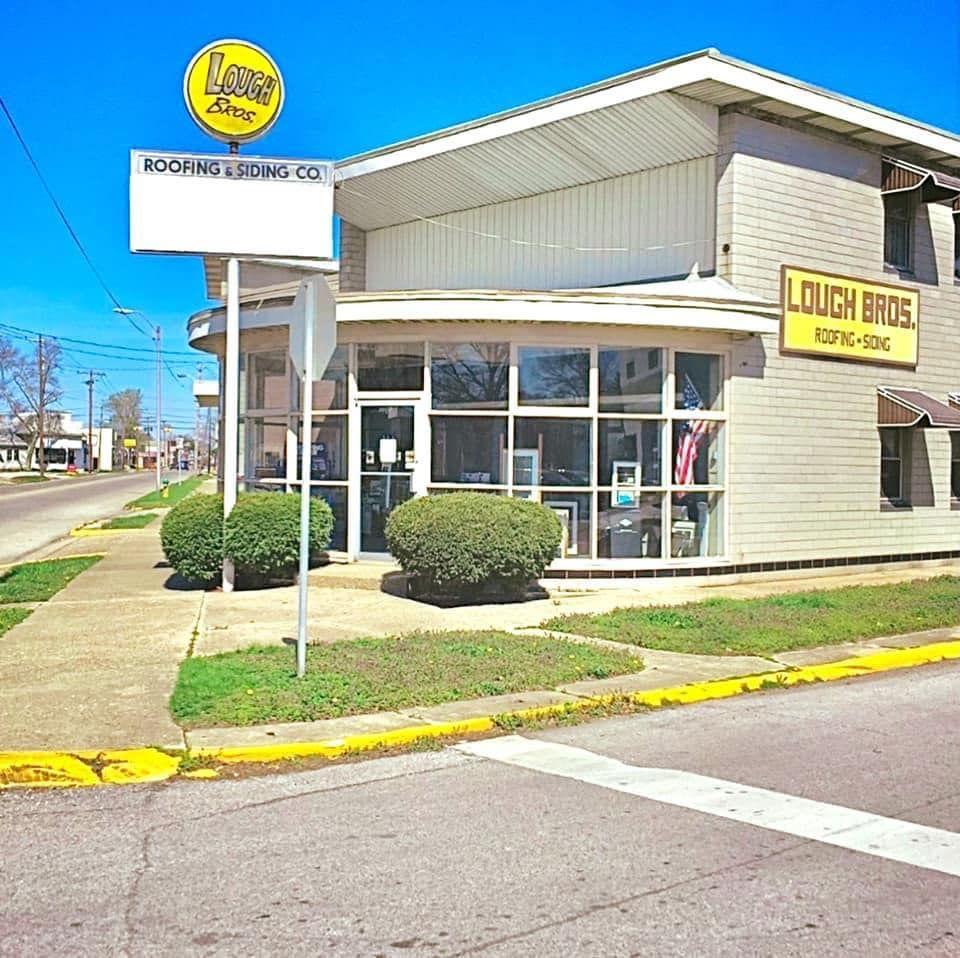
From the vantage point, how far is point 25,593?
47.7ft

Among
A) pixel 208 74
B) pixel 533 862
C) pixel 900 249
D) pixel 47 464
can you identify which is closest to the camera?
pixel 533 862

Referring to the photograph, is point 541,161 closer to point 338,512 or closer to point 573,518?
point 573,518

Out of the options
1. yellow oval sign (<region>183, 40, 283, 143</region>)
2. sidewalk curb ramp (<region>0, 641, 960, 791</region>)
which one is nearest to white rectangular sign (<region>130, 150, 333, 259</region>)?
yellow oval sign (<region>183, 40, 283, 143</region>)

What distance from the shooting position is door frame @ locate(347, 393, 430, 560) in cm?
1555

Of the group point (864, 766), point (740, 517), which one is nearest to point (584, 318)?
point (740, 517)

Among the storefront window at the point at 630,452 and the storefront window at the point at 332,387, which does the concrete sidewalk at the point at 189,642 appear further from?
the storefront window at the point at 332,387

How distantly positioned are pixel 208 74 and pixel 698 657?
8.73 metres

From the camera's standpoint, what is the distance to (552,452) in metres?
15.4

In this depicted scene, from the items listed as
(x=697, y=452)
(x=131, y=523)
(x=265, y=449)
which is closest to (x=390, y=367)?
(x=265, y=449)

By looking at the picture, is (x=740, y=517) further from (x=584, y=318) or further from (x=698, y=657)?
(x=698, y=657)

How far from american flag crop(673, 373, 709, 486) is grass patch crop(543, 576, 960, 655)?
2321mm

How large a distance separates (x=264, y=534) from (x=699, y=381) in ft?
20.5

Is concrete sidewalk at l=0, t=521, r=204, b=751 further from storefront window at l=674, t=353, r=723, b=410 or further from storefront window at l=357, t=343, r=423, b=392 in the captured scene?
storefront window at l=674, t=353, r=723, b=410

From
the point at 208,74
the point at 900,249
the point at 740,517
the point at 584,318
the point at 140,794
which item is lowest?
the point at 140,794
